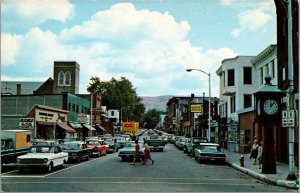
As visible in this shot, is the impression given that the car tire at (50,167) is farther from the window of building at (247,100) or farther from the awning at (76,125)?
the awning at (76,125)

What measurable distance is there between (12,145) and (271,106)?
1342 cm

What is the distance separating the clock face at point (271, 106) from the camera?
21.2 meters

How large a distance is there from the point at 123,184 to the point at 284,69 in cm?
1942

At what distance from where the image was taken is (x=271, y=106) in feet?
69.6

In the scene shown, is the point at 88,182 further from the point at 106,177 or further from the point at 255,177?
the point at 255,177

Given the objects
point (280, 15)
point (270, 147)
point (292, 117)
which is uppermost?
point (280, 15)

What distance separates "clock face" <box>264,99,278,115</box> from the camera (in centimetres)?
2119

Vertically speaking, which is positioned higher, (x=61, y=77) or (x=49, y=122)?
(x=61, y=77)

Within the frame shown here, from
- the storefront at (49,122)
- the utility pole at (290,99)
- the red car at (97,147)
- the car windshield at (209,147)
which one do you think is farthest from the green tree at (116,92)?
the utility pole at (290,99)

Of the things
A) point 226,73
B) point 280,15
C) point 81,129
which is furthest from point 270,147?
point 81,129

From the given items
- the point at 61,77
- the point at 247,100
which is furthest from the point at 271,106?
the point at 61,77

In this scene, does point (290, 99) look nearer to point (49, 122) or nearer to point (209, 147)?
point (209, 147)

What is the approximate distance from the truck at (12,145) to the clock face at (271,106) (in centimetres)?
1296

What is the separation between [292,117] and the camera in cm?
1783
